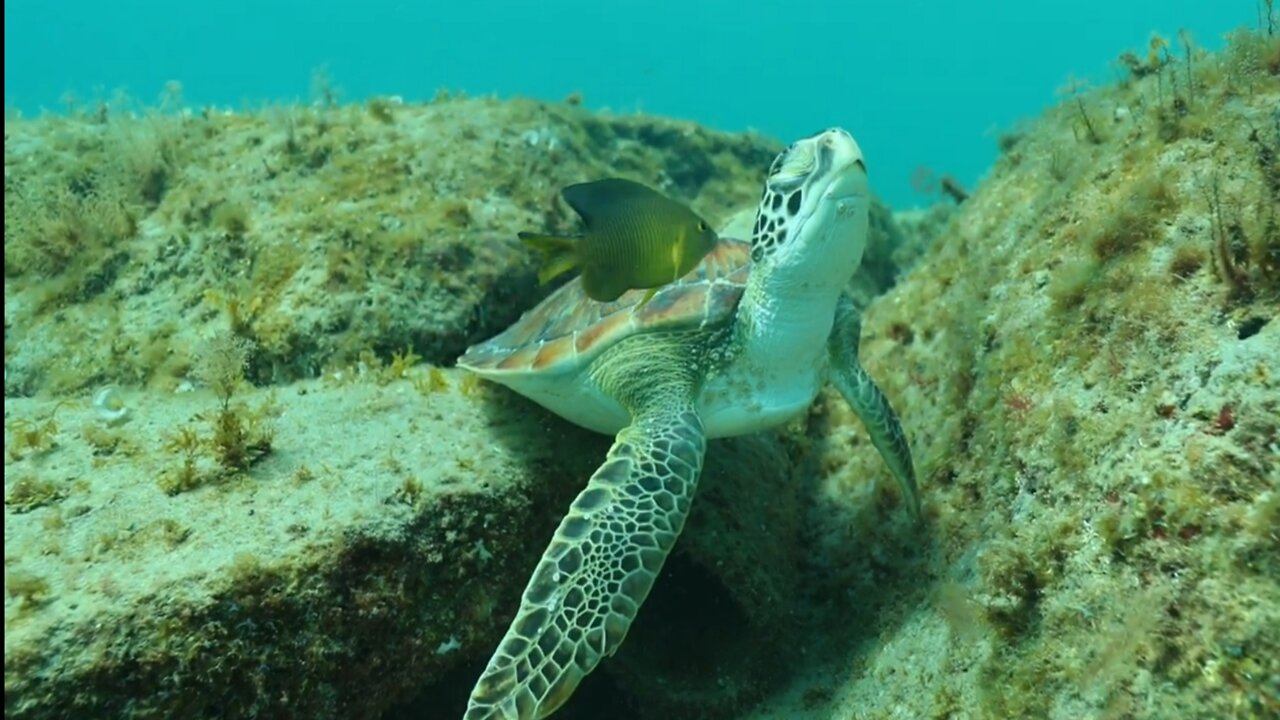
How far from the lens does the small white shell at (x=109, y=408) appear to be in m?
3.54

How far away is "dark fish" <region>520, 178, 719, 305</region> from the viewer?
10.2 feet

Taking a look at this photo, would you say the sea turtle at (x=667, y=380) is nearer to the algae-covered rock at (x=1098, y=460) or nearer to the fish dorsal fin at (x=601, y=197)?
the algae-covered rock at (x=1098, y=460)

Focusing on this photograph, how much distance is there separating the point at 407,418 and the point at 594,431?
107 centimetres

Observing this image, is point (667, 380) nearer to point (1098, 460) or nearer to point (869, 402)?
point (869, 402)

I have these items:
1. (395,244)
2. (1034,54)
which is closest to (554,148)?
(395,244)

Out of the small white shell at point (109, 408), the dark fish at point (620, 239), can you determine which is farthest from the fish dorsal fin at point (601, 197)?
the small white shell at point (109, 408)

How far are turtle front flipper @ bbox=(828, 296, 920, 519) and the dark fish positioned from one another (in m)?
1.32

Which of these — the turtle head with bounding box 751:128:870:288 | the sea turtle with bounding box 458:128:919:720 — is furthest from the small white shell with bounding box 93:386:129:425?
the turtle head with bounding box 751:128:870:288

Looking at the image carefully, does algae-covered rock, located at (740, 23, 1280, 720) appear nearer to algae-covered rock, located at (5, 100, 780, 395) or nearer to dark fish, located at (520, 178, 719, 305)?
dark fish, located at (520, 178, 719, 305)

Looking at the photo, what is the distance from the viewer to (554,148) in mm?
6777

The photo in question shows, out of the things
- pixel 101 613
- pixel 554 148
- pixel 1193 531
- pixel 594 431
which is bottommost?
pixel 101 613

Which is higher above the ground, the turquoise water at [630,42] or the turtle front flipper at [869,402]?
the turquoise water at [630,42]

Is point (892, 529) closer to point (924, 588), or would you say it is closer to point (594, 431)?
point (924, 588)

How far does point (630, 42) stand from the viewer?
14200cm
